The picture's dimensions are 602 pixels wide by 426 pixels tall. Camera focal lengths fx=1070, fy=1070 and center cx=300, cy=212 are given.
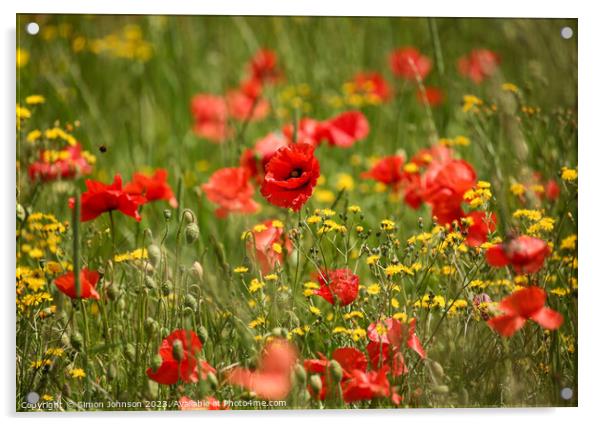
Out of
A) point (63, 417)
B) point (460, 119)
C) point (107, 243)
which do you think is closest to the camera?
point (63, 417)

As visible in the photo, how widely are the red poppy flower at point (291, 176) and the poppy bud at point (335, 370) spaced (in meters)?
0.31

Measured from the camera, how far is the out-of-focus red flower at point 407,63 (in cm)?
307

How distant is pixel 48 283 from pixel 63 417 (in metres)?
0.28

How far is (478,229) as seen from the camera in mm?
2232

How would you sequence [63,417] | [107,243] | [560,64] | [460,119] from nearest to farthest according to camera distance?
[63,417] < [107,243] < [560,64] < [460,119]

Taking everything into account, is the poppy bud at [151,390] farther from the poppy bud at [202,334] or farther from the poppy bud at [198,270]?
the poppy bud at [198,270]

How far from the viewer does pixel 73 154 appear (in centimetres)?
249

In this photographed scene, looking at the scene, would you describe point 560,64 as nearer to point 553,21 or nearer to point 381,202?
point 553,21

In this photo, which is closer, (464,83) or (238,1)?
(238,1)

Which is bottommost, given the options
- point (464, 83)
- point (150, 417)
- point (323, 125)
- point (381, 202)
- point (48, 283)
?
point (150, 417)

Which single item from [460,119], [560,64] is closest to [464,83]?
[460,119]

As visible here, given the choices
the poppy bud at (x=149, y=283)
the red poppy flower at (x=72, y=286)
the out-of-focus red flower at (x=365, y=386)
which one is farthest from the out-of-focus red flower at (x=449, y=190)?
the red poppy flower at (x=72, y=286)

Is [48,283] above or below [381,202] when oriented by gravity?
below
